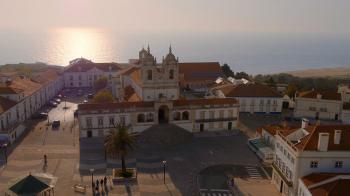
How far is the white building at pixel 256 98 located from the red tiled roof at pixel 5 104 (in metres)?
38.8

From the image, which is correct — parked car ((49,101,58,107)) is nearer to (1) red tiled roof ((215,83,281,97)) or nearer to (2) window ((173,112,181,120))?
(2) window ((173,112,181,120))

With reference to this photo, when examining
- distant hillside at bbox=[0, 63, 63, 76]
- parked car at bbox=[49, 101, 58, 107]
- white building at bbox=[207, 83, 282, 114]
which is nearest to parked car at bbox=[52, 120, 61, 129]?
parked car at bbox=[49, 101, 58, 107]

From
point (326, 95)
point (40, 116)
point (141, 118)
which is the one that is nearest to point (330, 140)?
point (141, 118)

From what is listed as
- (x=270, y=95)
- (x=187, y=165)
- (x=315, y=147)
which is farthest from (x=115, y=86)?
(x=315, y=147)

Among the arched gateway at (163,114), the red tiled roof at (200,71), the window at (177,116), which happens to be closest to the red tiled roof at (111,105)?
the arched gateway at (163,114)

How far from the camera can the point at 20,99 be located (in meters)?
67.1

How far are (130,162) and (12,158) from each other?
15.7 metres

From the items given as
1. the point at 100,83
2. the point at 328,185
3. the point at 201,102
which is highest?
the point at 100,83

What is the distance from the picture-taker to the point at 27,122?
222ft

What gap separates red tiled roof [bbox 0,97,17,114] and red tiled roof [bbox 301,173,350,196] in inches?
1808

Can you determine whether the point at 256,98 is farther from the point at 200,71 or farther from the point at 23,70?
the point at 23,70

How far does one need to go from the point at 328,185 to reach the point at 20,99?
2083 inches

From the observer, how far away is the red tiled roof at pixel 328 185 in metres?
33.6

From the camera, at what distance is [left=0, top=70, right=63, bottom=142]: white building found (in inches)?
2325
